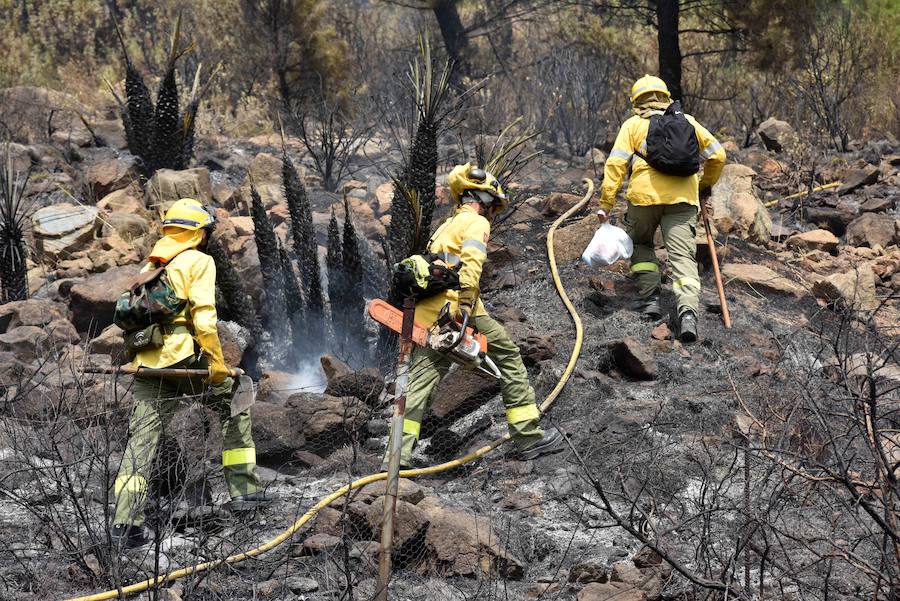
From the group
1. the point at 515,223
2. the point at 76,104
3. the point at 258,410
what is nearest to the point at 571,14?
the point at 76,104

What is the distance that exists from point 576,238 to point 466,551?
14.1 feet

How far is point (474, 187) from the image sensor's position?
596 centimetres

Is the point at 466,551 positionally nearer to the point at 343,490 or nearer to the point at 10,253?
the point at 343,490

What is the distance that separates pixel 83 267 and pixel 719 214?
5.41m

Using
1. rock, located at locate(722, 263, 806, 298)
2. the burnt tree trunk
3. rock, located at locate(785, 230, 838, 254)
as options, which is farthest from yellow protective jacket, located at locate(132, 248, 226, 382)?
the burnt tree trunk

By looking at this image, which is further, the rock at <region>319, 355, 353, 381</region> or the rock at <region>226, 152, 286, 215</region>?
the rock at <region>226, 152, 286, 215</region>

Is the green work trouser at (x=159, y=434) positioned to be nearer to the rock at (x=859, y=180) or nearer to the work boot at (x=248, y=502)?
the work boot at (x=248, y=502)

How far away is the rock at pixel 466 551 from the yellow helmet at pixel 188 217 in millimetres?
1784

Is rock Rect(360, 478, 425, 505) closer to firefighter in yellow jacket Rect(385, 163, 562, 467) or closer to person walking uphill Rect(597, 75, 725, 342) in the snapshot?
firefighter in yellow jacket Rect(385, 163, 562, 467)

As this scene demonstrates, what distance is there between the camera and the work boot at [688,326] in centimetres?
707

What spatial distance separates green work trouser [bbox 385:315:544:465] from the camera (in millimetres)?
5711

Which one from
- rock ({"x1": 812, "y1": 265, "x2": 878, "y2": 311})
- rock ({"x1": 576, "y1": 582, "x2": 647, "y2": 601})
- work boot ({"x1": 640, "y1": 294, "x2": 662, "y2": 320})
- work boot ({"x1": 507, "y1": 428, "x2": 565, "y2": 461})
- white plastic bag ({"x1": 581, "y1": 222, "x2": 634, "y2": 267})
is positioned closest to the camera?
rock ({"x1": 576, "y1": 582, "x2": 647, "y2": 601})

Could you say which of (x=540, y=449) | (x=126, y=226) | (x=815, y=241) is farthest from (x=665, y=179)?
(x=126, y=226)

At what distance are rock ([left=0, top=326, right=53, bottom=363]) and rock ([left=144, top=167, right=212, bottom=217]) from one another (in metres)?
2.68
